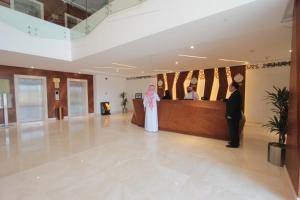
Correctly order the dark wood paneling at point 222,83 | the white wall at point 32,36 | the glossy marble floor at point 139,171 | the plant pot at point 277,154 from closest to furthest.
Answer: the glossy marble floor at point 139,171 < the plant pot at point 277,154 < the white wall at point 32,36 < the dark wood paneling at point 222,83

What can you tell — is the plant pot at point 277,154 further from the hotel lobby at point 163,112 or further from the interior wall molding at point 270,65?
the interior wall molding at point 270,65

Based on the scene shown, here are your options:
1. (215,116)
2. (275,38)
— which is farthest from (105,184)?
(275,38)

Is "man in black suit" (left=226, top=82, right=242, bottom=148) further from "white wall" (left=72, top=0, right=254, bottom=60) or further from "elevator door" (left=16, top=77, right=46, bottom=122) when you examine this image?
"elevator door" (left=16, top=77, right=46, bottom=122)

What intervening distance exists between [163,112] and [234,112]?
2765mm

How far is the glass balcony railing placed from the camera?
4.98 meters

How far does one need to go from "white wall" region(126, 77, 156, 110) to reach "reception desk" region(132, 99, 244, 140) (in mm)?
6115

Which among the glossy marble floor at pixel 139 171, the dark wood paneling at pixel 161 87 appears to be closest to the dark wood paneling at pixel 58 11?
the glossy marble floor at pixel 139 171

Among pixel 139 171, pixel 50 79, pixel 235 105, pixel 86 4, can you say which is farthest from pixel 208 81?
pixel 50 79

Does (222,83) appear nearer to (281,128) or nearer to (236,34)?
(236,34)

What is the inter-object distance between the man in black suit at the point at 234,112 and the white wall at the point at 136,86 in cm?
820

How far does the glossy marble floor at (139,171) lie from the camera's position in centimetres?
245

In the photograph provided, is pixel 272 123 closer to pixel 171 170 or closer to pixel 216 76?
pixel 171 170

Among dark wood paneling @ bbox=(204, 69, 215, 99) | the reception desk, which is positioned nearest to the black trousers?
the reception desk

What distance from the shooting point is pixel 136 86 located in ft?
44.1
